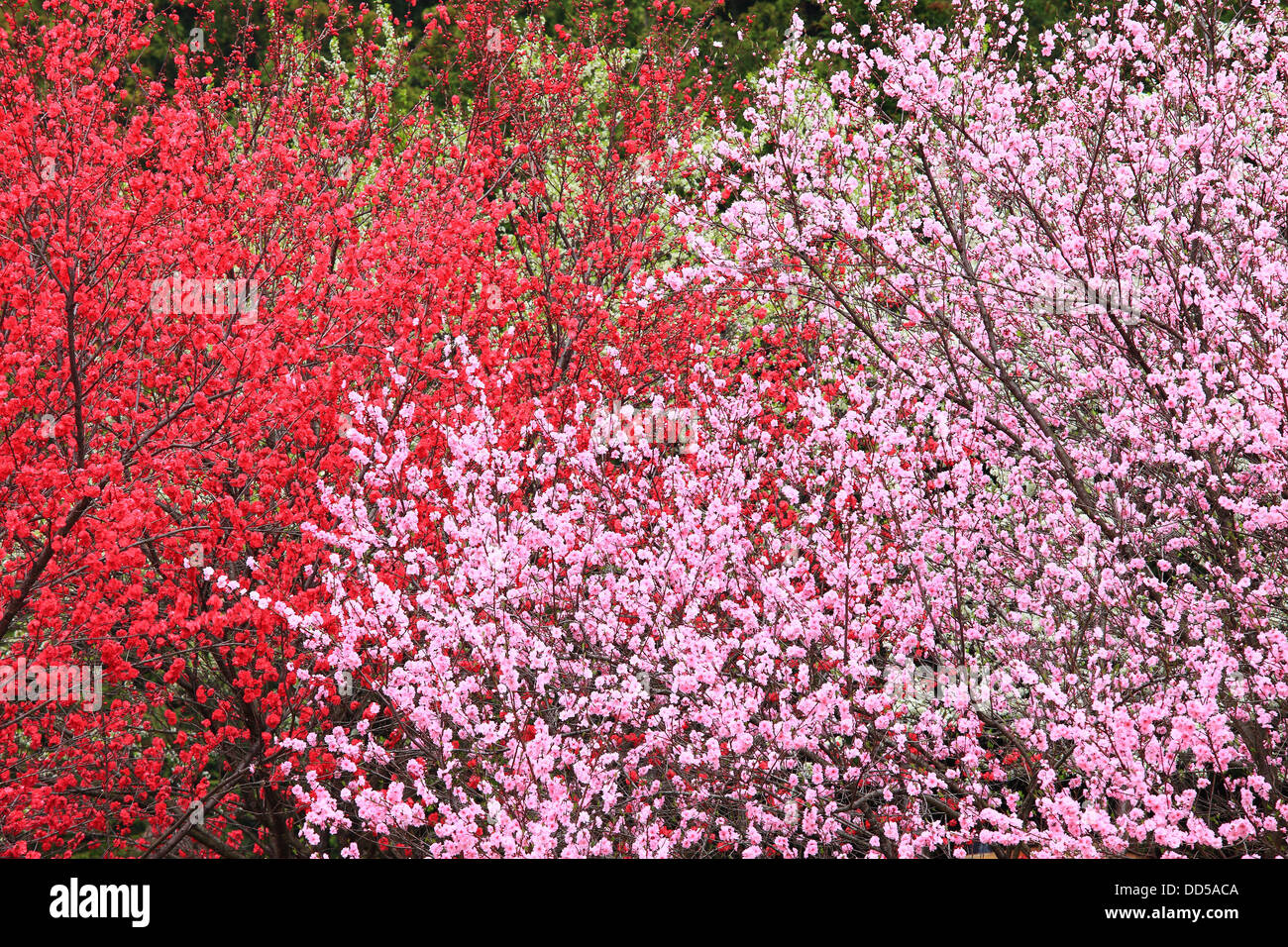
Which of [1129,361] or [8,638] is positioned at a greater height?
[1129,361]

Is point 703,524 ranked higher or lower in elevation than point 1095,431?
lower

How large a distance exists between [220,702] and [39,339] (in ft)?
9.29

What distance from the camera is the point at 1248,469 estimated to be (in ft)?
19.6

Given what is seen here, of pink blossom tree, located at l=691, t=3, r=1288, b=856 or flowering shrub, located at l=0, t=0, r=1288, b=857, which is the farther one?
flowering shrub, located at l=0, t=0, r=1288, b=857

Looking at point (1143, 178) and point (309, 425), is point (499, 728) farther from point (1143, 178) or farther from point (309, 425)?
point (1143, 178)

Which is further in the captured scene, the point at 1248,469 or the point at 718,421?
the point at 718,421

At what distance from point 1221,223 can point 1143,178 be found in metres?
0.72

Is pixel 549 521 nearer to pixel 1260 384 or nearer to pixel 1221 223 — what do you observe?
pixel 1260 384

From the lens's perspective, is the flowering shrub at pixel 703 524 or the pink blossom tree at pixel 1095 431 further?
the flowering shrub at pixel 703 524

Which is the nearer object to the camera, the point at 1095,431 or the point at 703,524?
the point at 703,524

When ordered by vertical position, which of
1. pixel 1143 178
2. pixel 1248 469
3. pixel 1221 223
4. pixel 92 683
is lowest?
pixel 92 683

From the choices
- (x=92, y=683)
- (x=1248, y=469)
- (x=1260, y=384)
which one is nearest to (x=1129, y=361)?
(x=1248, y=469)
